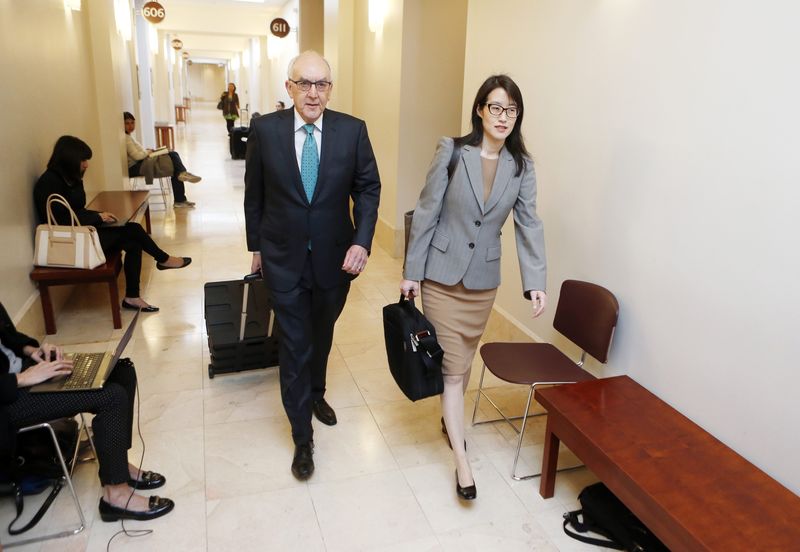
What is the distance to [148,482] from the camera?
2.70 m

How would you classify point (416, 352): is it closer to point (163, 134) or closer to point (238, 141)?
point (238, 141)

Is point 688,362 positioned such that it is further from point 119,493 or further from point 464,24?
point 464,24

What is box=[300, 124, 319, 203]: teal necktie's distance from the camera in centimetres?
263

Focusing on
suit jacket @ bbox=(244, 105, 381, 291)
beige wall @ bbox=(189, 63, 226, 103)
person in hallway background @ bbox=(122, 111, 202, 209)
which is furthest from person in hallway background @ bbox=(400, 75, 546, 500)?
beige wall @ bbox=(189, 63, 226, 103)

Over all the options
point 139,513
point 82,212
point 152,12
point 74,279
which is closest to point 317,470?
point 139,513

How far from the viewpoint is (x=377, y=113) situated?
7.07 meters

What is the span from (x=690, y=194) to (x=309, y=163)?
65.5 inches

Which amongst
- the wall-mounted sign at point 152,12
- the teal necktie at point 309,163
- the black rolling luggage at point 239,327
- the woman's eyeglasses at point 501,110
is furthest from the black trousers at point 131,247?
the wall-mounted sign at point 152,12

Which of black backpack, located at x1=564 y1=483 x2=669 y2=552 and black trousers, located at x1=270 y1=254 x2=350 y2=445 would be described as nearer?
black backpack, located at x1=564 y1=483 x2=669 y2=552

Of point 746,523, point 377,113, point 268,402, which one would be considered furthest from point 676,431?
point 377,113

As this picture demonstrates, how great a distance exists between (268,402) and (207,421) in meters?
0.37

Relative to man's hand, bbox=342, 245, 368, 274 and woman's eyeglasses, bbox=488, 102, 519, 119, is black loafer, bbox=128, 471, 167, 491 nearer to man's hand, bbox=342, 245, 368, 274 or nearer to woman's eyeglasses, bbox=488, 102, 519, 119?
man's hand, bbox=342, 245, 368, 274

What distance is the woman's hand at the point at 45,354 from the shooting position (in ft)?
8.21

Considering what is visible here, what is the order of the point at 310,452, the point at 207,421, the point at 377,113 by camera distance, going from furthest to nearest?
the point at 377,113 → the point at 207,421 → the point at 310,452
